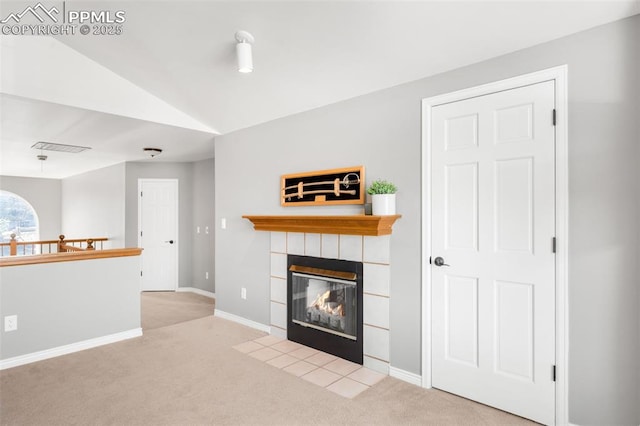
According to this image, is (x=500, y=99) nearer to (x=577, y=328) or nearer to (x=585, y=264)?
(x=585, y=264)

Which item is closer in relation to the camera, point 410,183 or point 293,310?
point 410,183

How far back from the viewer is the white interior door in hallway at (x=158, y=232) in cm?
626

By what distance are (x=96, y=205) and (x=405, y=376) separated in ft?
22.3

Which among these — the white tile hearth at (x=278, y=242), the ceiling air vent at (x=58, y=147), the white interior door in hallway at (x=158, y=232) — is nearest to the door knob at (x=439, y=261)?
the white tile hearth at (x=278, y=242)

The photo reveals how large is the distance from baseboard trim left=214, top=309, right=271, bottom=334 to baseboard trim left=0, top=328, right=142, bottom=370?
965 mm

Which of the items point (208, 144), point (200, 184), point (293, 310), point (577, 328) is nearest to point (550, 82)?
point (577, 328)

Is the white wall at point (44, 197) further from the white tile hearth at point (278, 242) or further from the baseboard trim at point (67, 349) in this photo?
the white tile hearth at point (278, 242)

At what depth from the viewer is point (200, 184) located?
6.21m

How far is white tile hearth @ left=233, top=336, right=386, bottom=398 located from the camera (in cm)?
268

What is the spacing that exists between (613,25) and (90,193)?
828 cm

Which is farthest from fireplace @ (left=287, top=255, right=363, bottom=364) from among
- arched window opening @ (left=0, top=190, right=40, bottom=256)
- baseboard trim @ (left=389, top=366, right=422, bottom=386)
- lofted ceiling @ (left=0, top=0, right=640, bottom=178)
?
arched window opening @ (left=0, top=190, right=40, bottom=256)

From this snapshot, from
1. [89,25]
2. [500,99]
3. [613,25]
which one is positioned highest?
[89,25]

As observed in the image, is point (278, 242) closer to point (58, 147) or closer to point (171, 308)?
point (171, 308)

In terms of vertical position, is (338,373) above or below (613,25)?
below
